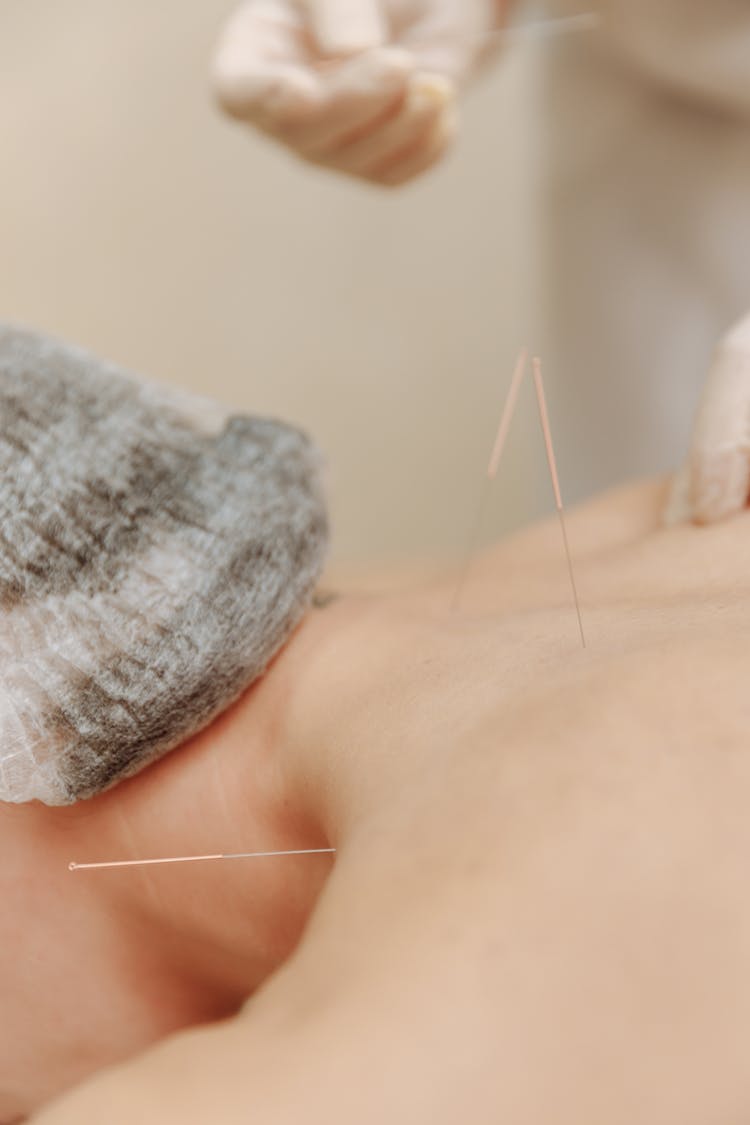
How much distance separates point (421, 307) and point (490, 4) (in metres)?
0.72

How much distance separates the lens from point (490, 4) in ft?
3.76

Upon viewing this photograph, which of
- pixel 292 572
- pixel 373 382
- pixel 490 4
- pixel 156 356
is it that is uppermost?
pixel 490 4

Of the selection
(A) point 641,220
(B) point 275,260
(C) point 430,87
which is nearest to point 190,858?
(C) point 430,87

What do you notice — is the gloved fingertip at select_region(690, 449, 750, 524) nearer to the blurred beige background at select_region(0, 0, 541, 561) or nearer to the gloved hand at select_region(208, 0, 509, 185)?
the gloved hand at select_region(208, 0, 509, 185)

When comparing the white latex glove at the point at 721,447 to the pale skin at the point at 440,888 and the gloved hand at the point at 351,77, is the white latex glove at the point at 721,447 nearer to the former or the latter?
the pale skin at the point at 440,888

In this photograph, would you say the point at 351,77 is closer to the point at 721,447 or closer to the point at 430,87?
the point at 430,87

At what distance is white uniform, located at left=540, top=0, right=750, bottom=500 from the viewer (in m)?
1.12

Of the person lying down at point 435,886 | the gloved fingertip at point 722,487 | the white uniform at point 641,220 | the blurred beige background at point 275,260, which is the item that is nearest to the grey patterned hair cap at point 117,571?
the person lying down at point 435,886

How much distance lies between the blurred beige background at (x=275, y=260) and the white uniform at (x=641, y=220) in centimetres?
32

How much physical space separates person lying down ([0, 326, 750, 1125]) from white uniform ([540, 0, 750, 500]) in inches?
23.2

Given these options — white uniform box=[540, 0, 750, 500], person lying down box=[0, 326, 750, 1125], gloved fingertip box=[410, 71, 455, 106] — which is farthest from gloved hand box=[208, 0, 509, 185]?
person lying down box=[0, 326, 750, 1125]

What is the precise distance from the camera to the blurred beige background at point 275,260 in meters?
1.74

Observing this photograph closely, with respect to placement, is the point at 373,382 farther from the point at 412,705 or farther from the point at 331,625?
the point at 412,705

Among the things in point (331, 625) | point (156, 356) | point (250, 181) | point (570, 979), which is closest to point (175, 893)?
point (331, 625)
